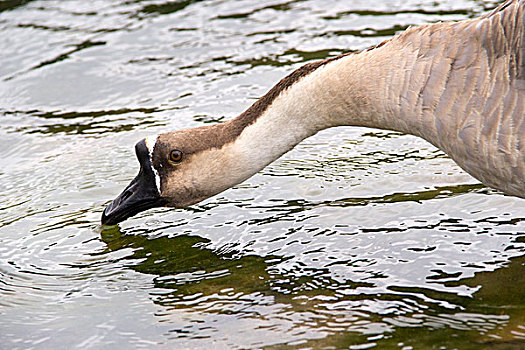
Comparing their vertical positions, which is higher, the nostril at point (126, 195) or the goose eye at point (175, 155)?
the goose eye at point (175, 155)

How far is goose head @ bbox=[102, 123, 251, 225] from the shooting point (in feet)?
18.6

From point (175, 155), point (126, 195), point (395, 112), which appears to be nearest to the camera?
point (395, 112)

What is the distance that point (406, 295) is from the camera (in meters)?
4.81

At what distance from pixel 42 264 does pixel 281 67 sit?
432 cm

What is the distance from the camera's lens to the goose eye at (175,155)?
5.68 m

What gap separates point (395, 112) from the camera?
5.16 m

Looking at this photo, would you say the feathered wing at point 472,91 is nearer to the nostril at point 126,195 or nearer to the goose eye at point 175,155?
the goose eye at point 175,155

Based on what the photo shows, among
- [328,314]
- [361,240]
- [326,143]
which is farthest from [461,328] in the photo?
[326,143]

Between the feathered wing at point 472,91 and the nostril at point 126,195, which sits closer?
the feathered wing at point 472,91

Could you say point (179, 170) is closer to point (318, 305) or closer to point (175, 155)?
point (175, 155)

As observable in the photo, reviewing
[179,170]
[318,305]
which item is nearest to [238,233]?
[179,170]

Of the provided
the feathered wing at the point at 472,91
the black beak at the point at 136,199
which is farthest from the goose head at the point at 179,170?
the feathered wing at the point at 472,91

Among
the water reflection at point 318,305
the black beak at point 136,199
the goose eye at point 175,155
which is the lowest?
the water reflection at point 318,305

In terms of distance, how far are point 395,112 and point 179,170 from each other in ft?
5.50
